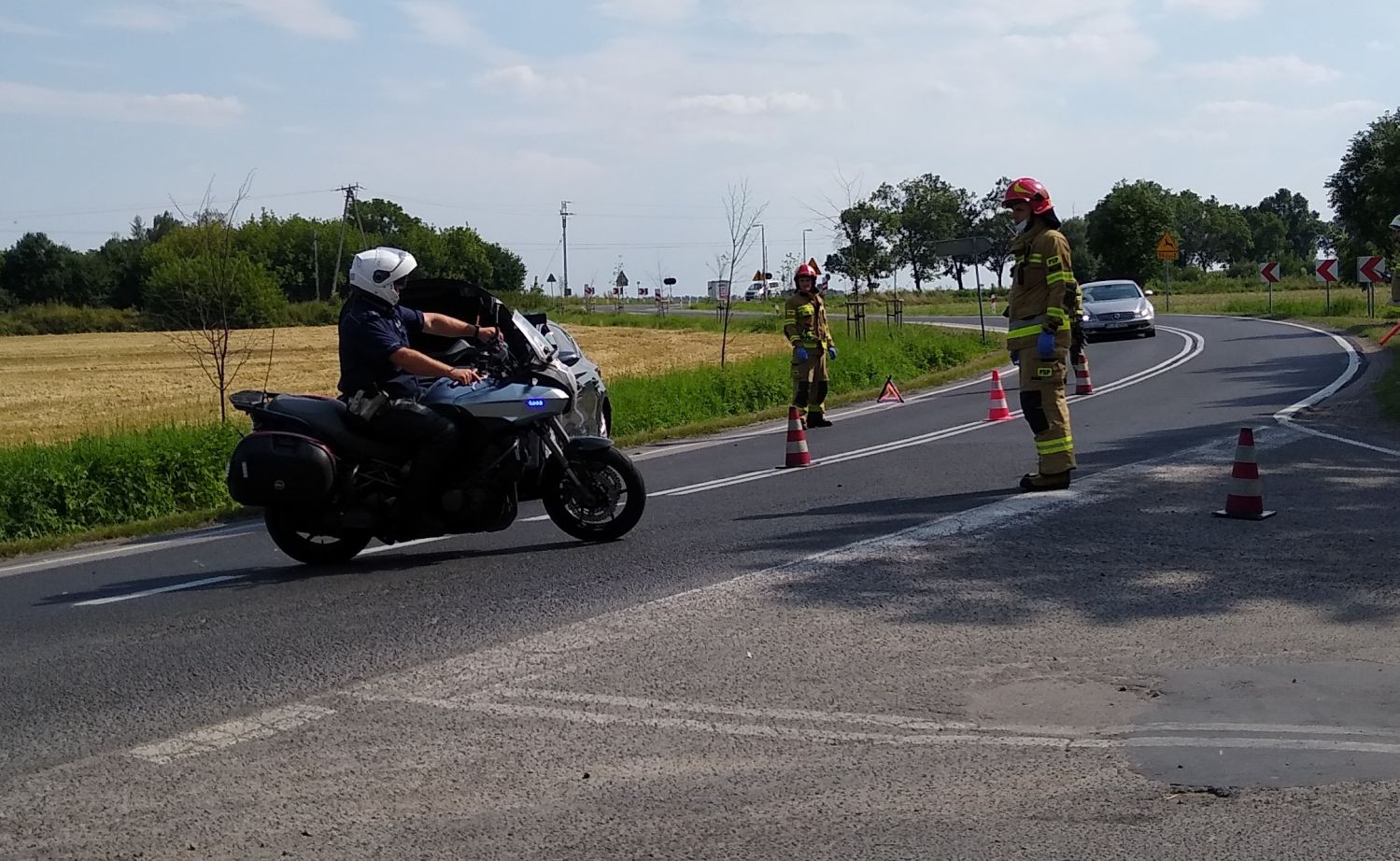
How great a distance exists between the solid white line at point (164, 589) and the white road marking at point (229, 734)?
298 centimetres

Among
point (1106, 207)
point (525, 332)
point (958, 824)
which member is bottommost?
point (958, 824)

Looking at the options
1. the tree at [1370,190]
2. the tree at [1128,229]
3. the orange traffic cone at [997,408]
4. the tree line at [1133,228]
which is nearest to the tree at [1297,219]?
the tree line at [1133,228]

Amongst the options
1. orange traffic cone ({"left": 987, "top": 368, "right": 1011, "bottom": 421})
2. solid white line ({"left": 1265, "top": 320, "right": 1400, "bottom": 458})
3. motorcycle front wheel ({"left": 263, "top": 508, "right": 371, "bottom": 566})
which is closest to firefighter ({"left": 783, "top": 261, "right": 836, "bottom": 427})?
orange traffic cone ({"left": 987, "top": 368, "right": 1011, "bottom": 421})

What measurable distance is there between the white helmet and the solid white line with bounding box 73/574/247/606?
1897 mm

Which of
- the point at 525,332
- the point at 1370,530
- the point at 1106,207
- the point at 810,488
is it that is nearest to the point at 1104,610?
the point at 1370,530

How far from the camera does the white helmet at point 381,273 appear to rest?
28.2 feet

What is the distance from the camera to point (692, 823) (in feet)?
14.6

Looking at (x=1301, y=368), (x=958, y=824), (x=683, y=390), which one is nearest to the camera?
(x=958, y=824)

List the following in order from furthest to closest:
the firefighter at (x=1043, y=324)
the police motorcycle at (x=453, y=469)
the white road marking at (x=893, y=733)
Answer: the firefighter at (x=1043, y=324) → the police motorcycle at (x=453, y=469) → the white road marking at (x=893, y=733)

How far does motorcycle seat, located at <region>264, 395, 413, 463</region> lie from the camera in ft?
27.7

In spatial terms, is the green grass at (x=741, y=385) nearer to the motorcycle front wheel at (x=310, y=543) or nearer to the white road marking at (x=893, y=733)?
the motorcycle front wheel at (x=310, y=543)

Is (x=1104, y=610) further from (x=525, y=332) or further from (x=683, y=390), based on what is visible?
(x=683, y=390)

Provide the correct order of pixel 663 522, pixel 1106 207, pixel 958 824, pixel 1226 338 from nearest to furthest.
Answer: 1. pixel 958 824
2. pixel 663 522
3. pixel 1226 338
4. pixel 1106 207

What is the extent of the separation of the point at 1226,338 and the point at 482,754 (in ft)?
110
